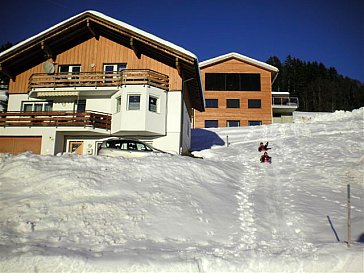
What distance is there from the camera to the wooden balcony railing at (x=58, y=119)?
19688 millimetres

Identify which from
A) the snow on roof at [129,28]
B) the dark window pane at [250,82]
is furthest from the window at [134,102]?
the dark window pane at [250,82]

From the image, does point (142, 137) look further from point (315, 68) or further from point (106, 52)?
point (315, 68)

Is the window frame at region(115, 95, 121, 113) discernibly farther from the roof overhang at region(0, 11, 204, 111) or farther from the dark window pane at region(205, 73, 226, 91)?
the dark window pane at region(205, 73, 226, 91)

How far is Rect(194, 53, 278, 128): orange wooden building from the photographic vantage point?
39438 millimetres

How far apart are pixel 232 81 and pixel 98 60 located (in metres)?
21.8

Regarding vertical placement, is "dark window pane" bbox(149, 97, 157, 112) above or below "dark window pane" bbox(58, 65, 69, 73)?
below

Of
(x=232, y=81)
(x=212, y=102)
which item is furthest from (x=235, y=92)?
(x=212, y=102)

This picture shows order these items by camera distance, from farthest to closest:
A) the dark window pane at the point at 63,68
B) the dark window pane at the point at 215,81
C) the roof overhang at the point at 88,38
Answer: the dark window pane at the point at 215,81 → the dark window pane at the point at 63,68 → the roof overhang at the point at 88,38

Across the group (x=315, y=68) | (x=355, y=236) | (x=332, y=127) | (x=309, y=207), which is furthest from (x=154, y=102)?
(x=315, y=68)

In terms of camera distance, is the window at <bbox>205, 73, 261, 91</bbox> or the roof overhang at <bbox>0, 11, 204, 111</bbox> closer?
the roof overhang at <bbox>0, 11, 204, 111</bbox>

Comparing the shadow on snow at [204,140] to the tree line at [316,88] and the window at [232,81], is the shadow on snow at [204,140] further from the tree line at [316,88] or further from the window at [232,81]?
the tree line at [316,88]

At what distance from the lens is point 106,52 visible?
22.2 m

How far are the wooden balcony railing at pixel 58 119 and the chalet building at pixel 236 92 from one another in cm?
2022

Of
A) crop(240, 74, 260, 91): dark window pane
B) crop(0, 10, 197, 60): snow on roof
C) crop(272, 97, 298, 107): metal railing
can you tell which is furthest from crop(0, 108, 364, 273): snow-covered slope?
crop(272, 97, 298, 107): metal railing
